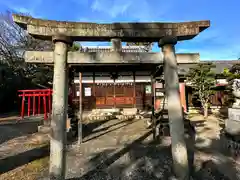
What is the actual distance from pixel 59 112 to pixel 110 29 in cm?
180

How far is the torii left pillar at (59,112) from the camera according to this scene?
10.3 feet

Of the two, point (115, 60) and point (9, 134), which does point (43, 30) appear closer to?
point (115, 60)

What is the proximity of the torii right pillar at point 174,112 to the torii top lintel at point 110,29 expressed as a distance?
222mm

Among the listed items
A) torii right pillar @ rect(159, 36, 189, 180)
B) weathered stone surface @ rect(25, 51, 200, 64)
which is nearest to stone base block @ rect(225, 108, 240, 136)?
torii right pillar @ rect(159, 36, 189, 180)

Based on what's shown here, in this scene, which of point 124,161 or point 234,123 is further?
point 234,123

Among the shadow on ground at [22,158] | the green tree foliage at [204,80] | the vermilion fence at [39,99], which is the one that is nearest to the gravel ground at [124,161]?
the shadow on ground at [22,158]

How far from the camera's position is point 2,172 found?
4152 mm

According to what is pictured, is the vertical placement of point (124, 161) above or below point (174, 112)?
below

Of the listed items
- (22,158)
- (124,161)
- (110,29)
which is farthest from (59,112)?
(22,158)

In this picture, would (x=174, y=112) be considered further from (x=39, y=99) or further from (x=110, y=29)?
(x=39, y=99)

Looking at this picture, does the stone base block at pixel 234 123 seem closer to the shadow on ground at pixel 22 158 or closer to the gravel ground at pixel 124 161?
the gravel ground at pixel 124 161

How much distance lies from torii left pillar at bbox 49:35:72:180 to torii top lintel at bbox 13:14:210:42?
21 cm

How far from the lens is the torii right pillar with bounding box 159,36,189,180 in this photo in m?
3.30

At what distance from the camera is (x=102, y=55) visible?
3.41 metres
